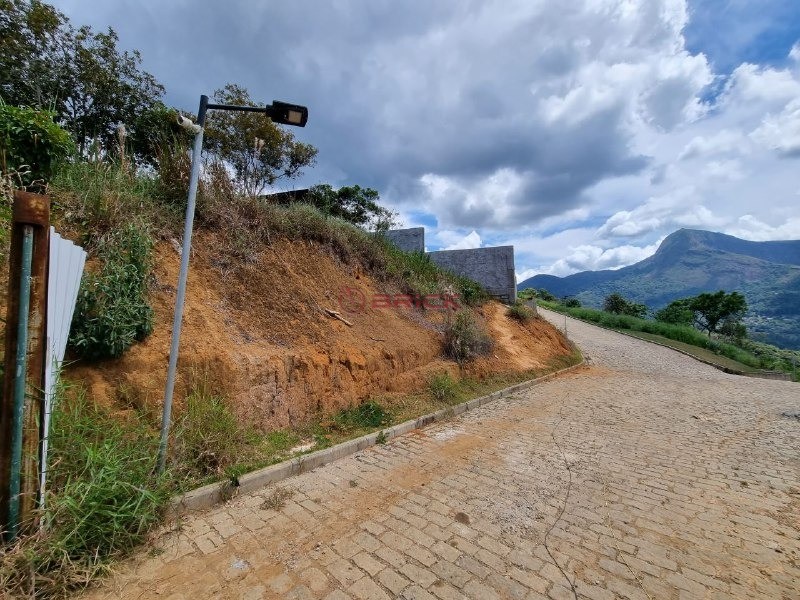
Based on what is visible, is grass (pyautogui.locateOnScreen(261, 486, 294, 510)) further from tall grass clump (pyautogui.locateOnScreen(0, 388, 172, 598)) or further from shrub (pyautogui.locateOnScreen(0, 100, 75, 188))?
shrub (pyautogui.locateOnScreen(0, 100, 75, 188))

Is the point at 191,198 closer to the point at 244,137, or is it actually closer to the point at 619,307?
the point at 244,137

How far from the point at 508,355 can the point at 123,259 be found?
9245 mm

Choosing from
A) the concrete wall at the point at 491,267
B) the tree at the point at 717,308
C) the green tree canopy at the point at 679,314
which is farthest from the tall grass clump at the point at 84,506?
the tree at the point at 717,308

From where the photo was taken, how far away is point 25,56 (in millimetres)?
9906

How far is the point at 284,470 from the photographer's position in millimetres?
3975

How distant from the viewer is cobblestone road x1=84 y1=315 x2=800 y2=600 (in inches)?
96.5

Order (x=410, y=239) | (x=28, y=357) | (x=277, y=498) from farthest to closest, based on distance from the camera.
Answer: (x=410, y=239), (x=277, y=498), (x=28, y=357)

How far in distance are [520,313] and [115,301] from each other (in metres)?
12.8

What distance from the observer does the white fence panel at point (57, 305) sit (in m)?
2.41

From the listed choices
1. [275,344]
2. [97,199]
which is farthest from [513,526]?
[97,199]

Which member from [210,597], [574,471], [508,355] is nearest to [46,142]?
[210,597]

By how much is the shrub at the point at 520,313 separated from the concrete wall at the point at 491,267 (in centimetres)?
146

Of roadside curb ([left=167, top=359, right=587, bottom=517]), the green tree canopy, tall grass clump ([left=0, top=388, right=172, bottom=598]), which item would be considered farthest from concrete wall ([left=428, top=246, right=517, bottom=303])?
the green tree canopy

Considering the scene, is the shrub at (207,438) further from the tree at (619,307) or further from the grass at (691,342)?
the tree at (619,307)
